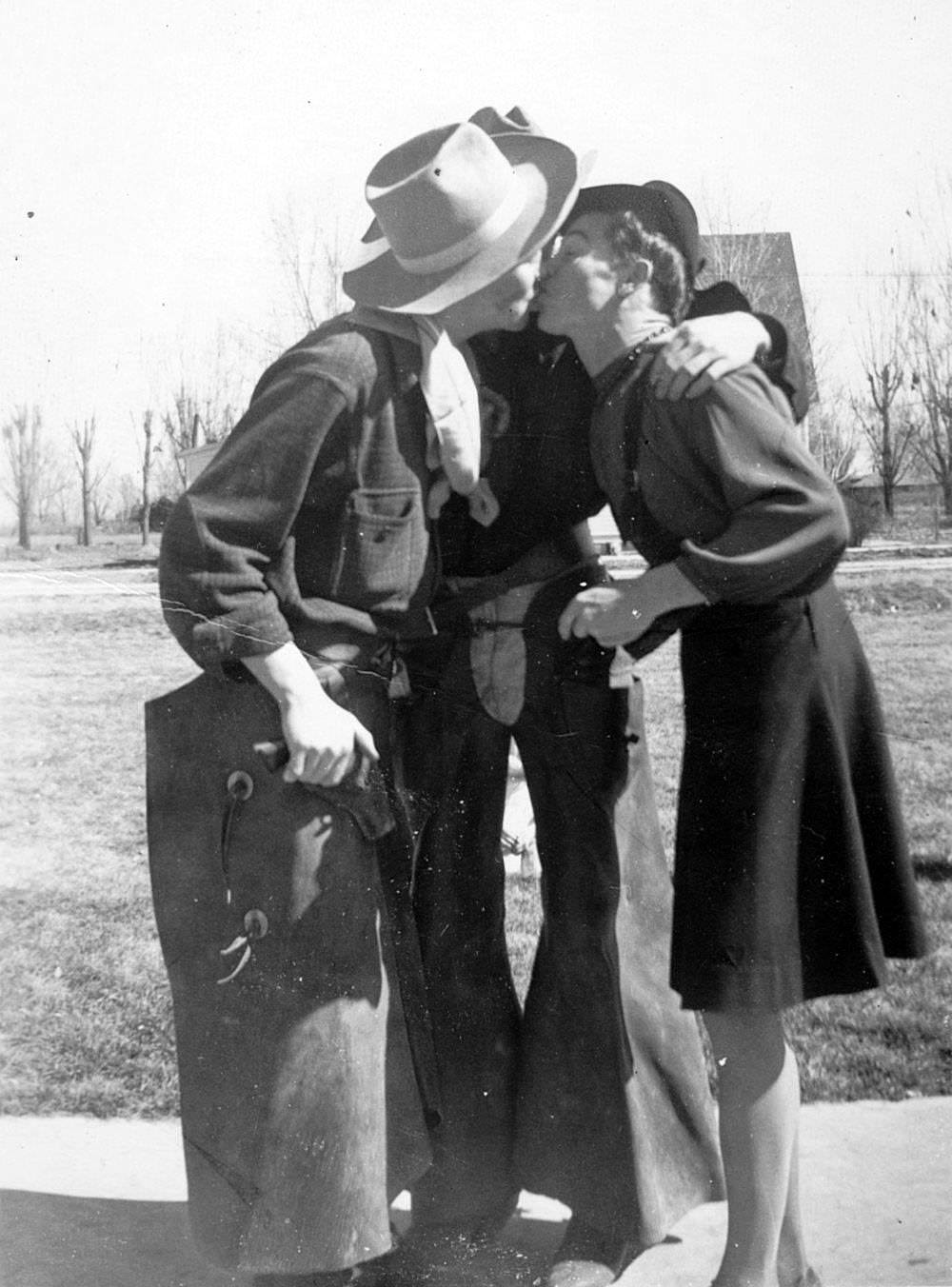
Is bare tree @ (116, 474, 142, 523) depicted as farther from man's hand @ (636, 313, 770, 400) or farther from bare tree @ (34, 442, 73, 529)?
man's hand @ (636, 313, 770, 400)

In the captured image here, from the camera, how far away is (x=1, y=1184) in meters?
2.99

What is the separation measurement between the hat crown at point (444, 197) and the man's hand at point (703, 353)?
356 millimetres

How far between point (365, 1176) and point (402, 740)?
29.6 inches

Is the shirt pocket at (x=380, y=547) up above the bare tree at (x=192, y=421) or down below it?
below

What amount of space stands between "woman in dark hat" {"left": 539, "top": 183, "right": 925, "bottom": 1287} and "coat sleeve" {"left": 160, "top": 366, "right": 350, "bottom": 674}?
52 centimetres

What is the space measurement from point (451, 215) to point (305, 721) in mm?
878

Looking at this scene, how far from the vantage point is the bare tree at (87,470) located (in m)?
3.03

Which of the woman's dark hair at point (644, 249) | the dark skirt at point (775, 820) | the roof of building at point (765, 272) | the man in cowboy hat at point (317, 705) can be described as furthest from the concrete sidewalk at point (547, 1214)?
the woman's dark hair at point (644, 249)

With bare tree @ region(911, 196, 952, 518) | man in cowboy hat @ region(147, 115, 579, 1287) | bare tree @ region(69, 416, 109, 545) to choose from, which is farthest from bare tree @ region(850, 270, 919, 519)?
bare tree @ region(69, 416, 109, 545)

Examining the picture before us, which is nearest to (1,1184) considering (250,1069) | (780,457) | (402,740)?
(250,1069)

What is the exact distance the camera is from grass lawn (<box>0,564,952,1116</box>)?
3.39 metres

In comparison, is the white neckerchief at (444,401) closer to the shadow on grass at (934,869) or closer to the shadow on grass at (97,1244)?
the shadow on grass at (97,1244)

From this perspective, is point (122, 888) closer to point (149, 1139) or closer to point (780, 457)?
point (149, 1139)

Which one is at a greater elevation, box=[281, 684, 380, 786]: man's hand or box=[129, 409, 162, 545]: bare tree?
box=[129, 409, 162, 545]: bare tree
